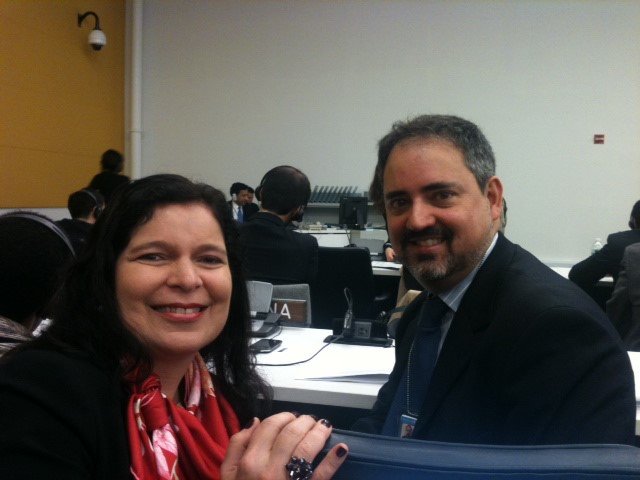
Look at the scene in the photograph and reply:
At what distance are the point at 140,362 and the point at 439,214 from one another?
0.74 m

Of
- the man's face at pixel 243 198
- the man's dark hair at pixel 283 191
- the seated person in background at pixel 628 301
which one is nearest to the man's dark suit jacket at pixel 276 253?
the man's dark hair at pixel 283 191

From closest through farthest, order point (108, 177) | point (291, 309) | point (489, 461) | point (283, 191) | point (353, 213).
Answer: point (489, 461) → point (291, 309) → point (283, 191) → point (108, 177) → point (353, 213)

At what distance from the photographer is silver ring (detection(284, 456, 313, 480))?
600 millimetres

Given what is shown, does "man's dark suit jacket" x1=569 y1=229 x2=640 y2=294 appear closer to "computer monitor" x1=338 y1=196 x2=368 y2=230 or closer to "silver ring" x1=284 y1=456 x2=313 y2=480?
"computer monitor" x1=338 y1=196 x2=368 y2=230

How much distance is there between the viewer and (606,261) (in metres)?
3.68

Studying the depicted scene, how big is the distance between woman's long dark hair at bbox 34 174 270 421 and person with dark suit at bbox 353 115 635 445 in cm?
41

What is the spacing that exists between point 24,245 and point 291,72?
7.11m

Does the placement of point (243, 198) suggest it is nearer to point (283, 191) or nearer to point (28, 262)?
point (283, 191)

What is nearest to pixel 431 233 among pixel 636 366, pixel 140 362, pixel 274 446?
pixel 140 362

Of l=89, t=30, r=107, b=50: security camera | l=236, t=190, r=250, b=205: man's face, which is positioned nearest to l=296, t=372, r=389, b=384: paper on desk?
l=236, t=190, r=250, b=205: man's face

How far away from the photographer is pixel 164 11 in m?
8.24

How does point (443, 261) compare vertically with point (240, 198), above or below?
above

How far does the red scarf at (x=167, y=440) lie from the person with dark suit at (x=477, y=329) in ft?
1.32

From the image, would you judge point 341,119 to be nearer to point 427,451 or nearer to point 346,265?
point 346,265
